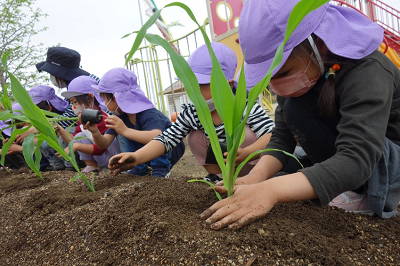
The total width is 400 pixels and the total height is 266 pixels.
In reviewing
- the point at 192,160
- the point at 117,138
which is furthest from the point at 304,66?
the point at 192,160

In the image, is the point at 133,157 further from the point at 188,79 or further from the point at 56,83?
the point at 56,83

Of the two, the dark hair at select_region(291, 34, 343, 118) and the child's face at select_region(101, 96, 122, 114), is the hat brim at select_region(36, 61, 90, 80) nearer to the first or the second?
the child's face at select_region(101, 96, 122, 114)

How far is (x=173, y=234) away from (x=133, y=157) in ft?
2.46

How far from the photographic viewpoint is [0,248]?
3.20ft

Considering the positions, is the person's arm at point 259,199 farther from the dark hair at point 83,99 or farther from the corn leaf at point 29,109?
the dark hair at point 83,99

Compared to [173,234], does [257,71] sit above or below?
above

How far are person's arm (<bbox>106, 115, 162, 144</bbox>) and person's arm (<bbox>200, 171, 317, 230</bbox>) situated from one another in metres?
1.19

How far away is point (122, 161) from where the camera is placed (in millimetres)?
1373

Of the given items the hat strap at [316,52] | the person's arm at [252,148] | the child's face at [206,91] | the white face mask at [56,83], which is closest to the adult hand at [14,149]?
the white face mask at [56,83]

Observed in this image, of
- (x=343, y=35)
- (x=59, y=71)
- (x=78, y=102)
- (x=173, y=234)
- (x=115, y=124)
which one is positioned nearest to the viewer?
(x=173, y=234)

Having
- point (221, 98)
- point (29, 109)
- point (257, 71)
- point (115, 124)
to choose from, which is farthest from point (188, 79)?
point (115, 124)

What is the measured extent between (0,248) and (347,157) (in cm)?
110

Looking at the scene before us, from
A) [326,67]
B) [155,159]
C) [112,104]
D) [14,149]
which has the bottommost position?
[155,159]

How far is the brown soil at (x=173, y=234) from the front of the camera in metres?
0.67
